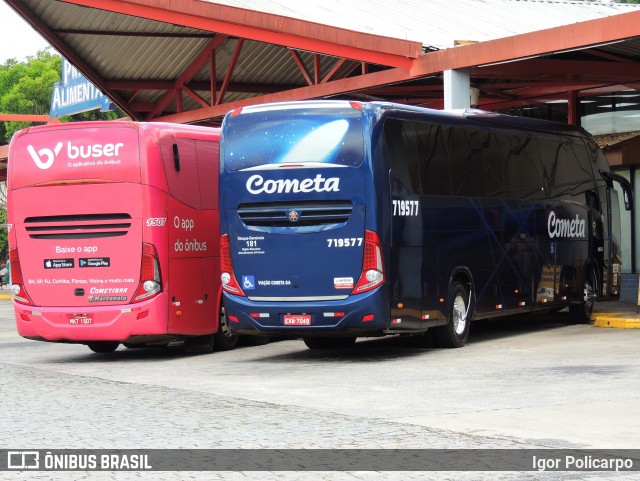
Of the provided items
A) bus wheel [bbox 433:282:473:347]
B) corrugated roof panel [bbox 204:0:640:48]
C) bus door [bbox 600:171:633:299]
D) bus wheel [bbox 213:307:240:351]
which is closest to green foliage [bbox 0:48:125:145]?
corrugated roof panel [bbox 204:0:640:48]

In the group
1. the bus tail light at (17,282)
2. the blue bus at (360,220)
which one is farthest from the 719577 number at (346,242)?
the bus tail light at (17,282)

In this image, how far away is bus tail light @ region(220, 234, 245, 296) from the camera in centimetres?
1745

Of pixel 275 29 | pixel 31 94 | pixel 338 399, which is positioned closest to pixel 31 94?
pixel 31 94

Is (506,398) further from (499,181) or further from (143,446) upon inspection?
(499,181)

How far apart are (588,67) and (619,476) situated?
1846 cm

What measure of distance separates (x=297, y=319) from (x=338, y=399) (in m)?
4.12

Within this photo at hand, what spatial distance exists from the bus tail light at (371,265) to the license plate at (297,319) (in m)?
0.74

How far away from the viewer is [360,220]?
651 inches

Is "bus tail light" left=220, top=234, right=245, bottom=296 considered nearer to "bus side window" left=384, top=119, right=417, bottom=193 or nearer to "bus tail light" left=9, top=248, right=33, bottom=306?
"bus side window" left=384, top=119, right=417, bottom=193

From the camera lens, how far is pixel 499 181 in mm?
19562

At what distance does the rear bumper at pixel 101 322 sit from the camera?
17.8m

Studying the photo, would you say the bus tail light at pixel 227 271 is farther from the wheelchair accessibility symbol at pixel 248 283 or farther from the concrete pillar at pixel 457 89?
the concrete pillar at pixel 457 89

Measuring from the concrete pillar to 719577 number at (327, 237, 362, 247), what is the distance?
20.2 feet

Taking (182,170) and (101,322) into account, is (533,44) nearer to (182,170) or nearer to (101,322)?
(182,170)
